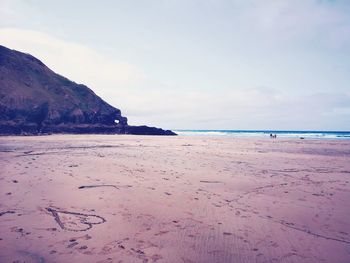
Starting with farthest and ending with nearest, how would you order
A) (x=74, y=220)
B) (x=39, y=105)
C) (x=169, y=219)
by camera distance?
(x=39, y=105) → (x=169, y=219) → (x=74, y=220)

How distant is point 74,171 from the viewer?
9117 millimetres

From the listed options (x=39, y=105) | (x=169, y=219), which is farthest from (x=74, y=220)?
(x=39, y=105)

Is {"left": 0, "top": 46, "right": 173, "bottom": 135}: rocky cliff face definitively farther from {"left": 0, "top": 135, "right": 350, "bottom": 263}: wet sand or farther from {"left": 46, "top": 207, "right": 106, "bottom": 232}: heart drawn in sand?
{"left": 46, "top": 207, "right": 106, "bottom": 232}: heart drawn in sand

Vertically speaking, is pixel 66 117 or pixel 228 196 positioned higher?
pixel 66 117

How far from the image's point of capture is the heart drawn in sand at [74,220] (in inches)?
166

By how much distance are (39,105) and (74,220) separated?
55642mm

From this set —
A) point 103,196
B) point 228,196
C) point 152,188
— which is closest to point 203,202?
point 228,196

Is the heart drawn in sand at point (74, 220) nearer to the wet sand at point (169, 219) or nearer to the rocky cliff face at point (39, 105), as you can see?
the wet sand at point (169, 219)

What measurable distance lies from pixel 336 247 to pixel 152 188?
4.31 metres

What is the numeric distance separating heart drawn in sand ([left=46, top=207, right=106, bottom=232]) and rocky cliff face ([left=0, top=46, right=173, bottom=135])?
41425mm

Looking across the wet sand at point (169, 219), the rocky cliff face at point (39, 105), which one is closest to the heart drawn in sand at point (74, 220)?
the wet sand at point (169, 219)

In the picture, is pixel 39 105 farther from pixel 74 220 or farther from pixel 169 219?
pixel 169 219

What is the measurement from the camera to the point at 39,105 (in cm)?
5381

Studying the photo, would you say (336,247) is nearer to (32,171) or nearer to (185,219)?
(185,219)
